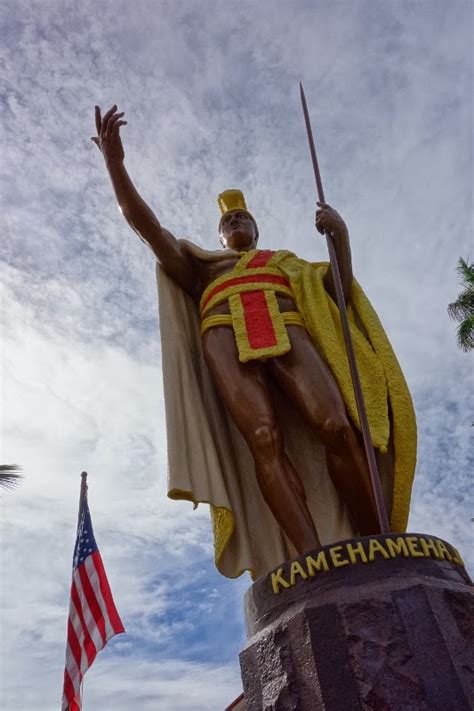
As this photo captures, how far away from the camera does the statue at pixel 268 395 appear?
155 inches

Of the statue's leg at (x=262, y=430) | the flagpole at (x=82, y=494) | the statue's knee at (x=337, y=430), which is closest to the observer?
the statue's leg at (x=262, y=430)

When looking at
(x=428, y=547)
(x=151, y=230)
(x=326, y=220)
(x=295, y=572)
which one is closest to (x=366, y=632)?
(x=295, y=572)

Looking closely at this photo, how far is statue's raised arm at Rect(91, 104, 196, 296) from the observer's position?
459 centimetres

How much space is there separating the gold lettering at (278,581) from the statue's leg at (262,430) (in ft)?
1.59

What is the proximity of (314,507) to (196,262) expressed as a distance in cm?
218

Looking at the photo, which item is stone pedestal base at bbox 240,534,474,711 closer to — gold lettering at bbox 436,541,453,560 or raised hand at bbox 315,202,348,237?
gold lettering at bbox 436,541,453,560

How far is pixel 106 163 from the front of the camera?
15.2ft

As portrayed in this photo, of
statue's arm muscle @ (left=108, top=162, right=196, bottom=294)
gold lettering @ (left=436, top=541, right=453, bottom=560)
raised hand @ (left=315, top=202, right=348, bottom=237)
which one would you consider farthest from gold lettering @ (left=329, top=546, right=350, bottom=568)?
statue's arm muscle @ (left=108, top=162, right=196, bottom=294)

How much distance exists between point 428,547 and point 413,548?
107 mm

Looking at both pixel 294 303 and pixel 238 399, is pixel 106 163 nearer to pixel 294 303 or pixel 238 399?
pixel 294 303

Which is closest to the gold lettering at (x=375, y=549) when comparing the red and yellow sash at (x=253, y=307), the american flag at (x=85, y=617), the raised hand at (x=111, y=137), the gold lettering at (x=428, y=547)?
the gold lettering at (x=428, y=547)

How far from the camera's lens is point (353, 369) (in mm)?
3617

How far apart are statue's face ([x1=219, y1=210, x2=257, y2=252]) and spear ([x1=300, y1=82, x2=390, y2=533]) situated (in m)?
1.26

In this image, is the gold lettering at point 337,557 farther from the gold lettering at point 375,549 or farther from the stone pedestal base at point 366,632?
the gold lettering at point 375,549
